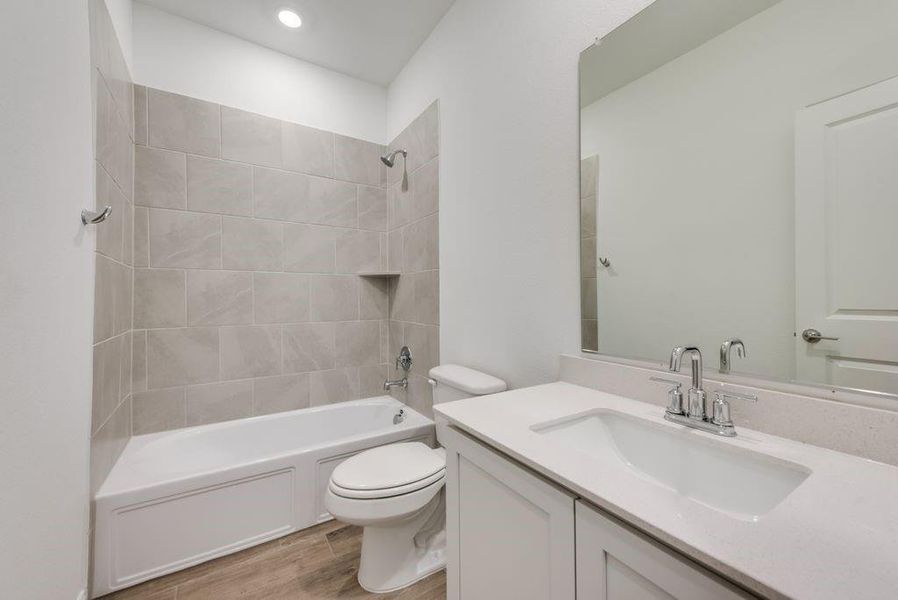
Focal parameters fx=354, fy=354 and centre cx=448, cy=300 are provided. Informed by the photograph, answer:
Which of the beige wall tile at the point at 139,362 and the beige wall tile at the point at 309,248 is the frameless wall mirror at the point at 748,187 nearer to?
the beige wall tile at the point at 309,248

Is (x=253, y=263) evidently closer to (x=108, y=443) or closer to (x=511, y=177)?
(x=108, y=443)

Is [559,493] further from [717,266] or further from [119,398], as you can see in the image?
[119,398]

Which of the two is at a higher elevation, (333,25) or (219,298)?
(333,25)

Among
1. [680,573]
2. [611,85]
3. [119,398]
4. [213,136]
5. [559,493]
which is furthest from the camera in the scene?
[213,136]

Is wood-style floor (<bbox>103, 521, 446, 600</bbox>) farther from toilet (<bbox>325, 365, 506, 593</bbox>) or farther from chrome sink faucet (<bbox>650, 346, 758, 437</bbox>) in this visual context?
chrome sink faucet (<bbox>650, 346, 758, 437</bbox>)

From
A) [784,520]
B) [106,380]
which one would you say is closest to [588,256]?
[784,520]

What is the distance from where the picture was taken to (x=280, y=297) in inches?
88.0

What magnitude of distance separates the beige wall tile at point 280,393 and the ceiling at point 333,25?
205 centimetres

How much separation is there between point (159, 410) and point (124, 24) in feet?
6.41

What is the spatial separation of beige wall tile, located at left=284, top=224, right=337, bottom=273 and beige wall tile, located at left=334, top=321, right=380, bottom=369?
42cm

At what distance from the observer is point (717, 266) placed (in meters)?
0.92

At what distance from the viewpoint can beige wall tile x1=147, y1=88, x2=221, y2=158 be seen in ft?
6.24

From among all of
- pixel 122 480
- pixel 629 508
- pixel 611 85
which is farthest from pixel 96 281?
pixel 611 85

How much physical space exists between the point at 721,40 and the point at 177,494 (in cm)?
242
